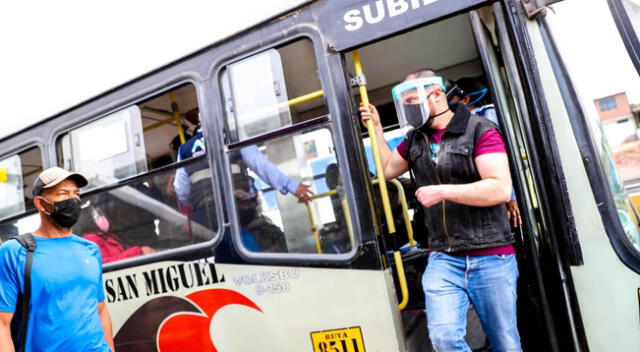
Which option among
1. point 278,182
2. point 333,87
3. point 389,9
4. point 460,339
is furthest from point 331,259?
point 389,9

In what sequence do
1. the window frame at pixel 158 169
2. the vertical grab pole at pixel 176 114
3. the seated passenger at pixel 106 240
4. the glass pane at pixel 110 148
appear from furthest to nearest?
the vertical grab pole at pixel 176 114
the seated passenger at pixel 106 240
the glass pane at pixel 110 148
the window frame at pixel 158 169

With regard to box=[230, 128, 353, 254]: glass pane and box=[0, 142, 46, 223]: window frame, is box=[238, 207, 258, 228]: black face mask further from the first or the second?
box=[0, 142, 46, 223]: window frame

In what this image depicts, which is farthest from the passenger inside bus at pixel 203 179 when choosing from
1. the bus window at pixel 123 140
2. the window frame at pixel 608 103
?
the window frame at pixel 608 103

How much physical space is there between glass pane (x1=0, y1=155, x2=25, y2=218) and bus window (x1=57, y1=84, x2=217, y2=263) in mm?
587

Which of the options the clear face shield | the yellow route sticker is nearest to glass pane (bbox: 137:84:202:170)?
the clear face shield

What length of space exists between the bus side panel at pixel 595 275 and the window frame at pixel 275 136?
0.92 m

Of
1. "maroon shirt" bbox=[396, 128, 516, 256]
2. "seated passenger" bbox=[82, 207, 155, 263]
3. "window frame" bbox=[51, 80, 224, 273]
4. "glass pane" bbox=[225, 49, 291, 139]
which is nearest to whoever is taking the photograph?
"maroon shirt" bbox=[396, 128, 516, 256]

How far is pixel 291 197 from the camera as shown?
7.50ft

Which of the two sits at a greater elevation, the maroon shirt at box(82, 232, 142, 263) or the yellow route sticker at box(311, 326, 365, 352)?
the maroon shirt at box(82, 232, 142, 263)

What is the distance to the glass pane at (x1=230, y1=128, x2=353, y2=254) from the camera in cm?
217

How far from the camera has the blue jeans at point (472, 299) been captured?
6.55 feet

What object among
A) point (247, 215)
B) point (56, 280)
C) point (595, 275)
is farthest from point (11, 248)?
point (595, 275)

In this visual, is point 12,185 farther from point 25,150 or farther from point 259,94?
point 259,94

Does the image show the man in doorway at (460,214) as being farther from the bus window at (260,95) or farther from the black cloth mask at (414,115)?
the bus window at (260,95)
